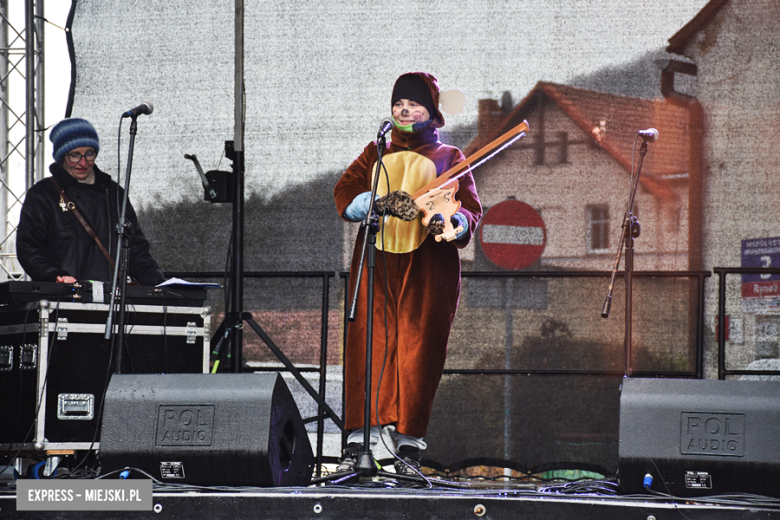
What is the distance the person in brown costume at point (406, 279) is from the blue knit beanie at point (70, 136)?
4.01 ft

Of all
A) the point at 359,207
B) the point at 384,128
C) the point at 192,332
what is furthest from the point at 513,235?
the point at 192,332

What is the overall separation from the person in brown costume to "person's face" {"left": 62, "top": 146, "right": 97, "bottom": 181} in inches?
48.1

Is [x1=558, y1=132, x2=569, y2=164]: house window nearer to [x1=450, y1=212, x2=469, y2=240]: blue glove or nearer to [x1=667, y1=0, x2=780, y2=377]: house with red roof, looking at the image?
[x1=667, y1=0, x2=780, y2=377]: house with red roof

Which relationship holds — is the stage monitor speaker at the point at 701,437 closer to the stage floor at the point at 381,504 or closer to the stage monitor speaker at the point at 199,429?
the stage floor at the point at 381,504

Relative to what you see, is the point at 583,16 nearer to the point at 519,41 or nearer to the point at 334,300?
the point at 519,41

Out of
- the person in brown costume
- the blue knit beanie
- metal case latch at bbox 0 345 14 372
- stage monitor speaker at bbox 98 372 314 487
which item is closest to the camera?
stage monitor speaker at bbox 98 372 314 487

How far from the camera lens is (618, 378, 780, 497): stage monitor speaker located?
2096 mm

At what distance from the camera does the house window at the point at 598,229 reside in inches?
158

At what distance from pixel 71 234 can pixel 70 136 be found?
0.44 meters

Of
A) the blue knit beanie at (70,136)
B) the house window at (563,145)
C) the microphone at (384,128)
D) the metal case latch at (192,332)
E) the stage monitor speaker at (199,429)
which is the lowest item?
the stage monitor speaker at (199,429)

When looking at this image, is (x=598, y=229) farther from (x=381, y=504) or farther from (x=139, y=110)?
(x=381, y=504)

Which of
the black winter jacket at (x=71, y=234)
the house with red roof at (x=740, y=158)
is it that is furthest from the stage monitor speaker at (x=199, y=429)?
the house with red roof at (x=740, y=158)

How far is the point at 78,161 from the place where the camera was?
371 centimetres

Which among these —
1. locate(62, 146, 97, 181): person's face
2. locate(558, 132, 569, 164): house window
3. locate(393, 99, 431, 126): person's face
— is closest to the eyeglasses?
locate(62, 146, 97, 181): person's face
